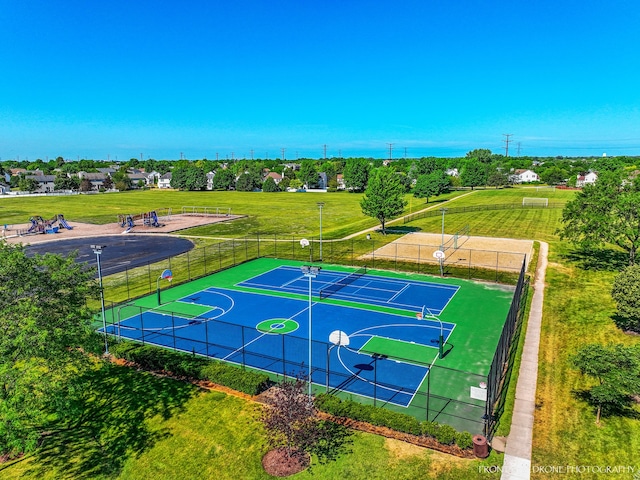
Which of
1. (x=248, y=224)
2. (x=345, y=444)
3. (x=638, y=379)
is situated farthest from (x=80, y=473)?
(x=248, y=224)

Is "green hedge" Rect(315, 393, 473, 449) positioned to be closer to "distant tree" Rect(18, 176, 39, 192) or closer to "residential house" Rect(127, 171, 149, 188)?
"distant tree" Rect(18, 176, 39, 192)

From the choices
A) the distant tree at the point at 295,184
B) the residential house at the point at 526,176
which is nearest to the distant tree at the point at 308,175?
the distant tree at the point at 295,184

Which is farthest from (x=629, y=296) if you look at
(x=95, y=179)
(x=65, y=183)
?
(x=95, y=179)

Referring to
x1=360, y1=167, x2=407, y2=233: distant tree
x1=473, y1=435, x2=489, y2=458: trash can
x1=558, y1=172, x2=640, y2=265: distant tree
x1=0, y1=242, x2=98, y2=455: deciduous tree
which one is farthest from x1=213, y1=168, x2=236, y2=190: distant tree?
x1=473, y1=435, x2=489, y2=458: trash can

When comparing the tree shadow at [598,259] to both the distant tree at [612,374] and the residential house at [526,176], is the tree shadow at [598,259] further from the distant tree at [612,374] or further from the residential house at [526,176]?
the residential house at [526,176]

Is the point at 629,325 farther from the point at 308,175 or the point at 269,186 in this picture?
the point at 308,175
